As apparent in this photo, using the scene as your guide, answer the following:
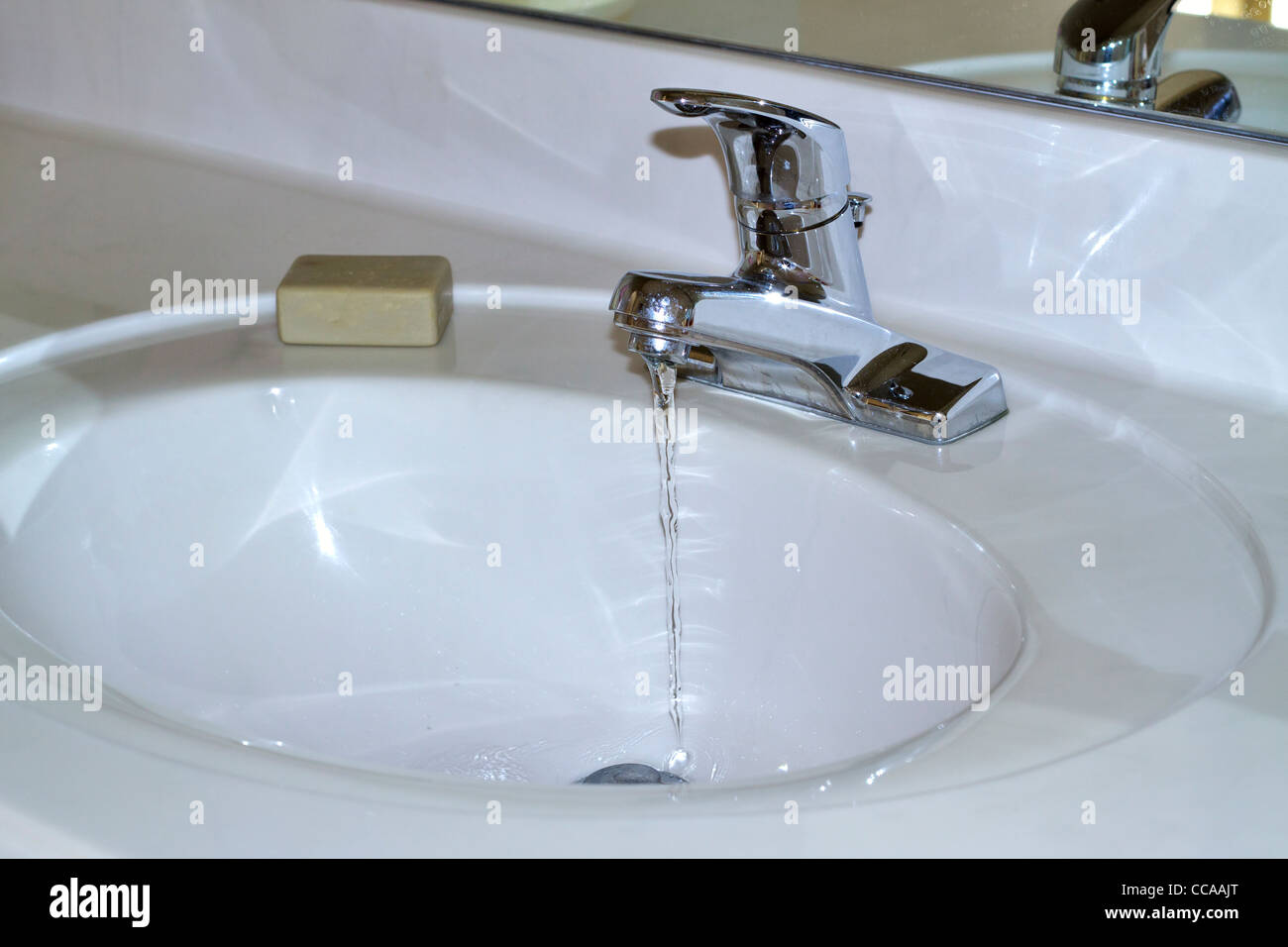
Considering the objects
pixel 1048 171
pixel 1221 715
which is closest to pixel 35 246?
pixel 1048 171

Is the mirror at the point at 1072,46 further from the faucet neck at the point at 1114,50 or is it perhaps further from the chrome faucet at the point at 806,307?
the chrome faucet at the point at 806,307

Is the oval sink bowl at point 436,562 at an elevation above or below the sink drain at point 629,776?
above

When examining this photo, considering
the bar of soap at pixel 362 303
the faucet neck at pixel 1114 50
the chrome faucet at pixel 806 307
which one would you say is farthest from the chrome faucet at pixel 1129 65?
the bar of soap at pixel 362 303

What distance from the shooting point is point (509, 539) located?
621 mm

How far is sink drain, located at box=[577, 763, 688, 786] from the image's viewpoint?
0.56m

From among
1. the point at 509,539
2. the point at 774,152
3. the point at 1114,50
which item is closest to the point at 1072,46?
the point at 1114,50

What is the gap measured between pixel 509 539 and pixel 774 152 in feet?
0.71

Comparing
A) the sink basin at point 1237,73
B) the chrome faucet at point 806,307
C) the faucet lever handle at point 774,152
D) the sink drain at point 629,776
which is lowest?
the sink drain at point 629,776

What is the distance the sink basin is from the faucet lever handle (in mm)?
135

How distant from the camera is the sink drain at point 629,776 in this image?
0.56 m

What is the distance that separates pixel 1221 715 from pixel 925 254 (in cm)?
32

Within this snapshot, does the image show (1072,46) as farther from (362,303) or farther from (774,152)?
(362,303)

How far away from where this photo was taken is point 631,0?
0.73m
